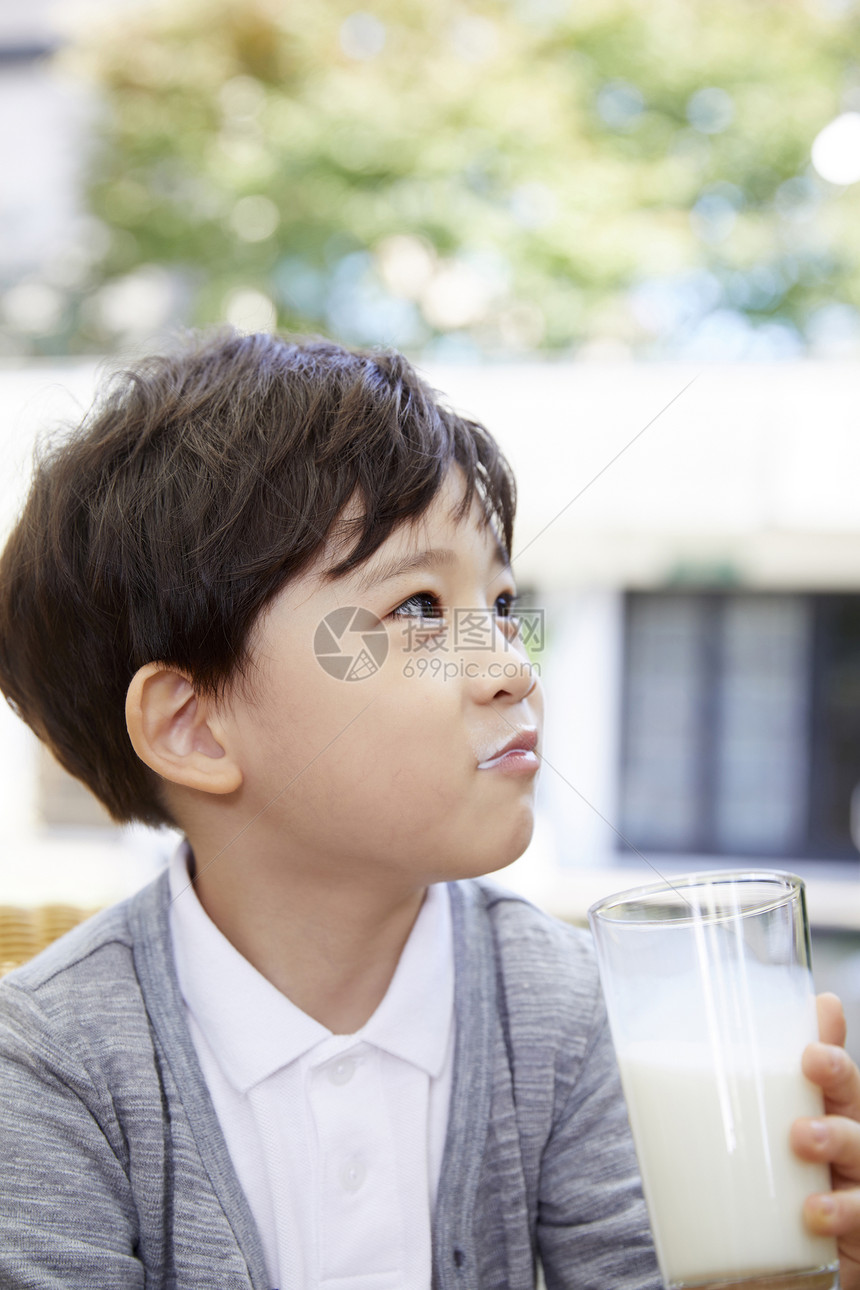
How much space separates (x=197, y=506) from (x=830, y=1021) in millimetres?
472

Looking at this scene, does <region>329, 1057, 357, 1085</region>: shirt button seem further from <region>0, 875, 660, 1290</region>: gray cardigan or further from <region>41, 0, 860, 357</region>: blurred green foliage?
<region>41, 0, 860, 357</region>: blurred green foliage

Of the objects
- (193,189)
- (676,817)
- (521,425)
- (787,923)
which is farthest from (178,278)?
(787,923)

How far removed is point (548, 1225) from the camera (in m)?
0.73

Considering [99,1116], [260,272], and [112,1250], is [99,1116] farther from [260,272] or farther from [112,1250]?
[260,272]

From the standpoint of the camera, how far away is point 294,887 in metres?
0.72

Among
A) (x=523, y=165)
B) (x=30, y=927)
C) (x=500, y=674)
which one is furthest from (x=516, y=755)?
(x=523, y=165)

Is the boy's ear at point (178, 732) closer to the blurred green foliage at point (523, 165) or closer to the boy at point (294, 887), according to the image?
the boy at point (294, 887)

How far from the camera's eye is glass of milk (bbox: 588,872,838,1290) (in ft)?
1.63

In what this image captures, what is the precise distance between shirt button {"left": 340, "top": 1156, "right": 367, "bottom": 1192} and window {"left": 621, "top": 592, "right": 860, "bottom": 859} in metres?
4.41

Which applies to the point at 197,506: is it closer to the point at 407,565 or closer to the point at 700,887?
the point at 407,565

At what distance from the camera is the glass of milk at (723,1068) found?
50 centimetres

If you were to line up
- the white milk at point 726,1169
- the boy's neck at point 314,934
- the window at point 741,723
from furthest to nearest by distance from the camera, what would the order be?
the window at point 741,723 < the boy's neck at point 314,934 < the white milk at point 726,1169

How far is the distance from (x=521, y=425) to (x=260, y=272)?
1876 millimetres

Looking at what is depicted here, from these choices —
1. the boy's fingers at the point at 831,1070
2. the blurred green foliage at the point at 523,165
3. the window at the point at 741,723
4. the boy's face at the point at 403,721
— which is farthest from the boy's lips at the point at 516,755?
the window at the point at 741,723
